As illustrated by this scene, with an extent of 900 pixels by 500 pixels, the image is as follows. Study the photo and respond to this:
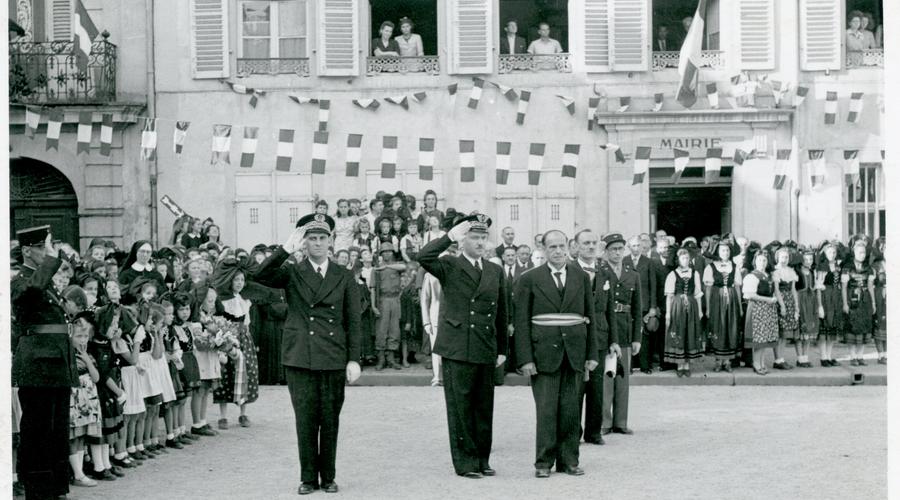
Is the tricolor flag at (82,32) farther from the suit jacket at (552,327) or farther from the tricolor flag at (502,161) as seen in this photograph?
the suit jacket at (552,327)

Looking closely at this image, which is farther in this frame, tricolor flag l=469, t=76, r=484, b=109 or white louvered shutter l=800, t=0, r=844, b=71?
tricolor flag l=469, t=76, r=484, b=109

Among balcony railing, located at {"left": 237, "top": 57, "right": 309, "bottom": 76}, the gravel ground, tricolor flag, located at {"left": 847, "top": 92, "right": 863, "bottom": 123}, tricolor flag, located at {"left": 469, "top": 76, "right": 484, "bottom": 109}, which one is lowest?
the gravel ground

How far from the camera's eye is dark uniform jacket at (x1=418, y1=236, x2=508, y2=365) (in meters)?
10.2

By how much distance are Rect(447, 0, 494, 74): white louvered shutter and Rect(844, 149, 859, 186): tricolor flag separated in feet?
21.6

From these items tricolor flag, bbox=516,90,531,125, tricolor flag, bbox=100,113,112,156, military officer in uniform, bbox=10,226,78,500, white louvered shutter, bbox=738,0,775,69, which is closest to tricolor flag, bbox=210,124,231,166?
tricolor flag, bbox=100,113,112,156

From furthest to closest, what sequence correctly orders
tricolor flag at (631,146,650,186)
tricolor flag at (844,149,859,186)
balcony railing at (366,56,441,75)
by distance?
balcony railing at (366,56,441,75) < tricolor flag at (844,149,859,186) < tricolor flag at (631,146,650,186)

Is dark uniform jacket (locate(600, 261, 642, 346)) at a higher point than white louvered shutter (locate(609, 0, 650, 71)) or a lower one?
lower

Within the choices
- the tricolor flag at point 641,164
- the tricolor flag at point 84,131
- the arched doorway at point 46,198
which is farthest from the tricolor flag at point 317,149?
the tricolor flag at point 641,164

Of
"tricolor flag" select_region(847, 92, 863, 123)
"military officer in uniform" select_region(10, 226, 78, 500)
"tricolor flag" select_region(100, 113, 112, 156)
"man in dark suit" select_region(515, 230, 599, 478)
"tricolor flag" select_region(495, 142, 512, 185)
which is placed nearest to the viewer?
"military officer in uniform" select_region(10, 226, 78, 500)

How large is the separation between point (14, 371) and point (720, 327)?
10502 millimetres

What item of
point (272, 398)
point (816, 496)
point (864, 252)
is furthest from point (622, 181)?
point (816, 496)

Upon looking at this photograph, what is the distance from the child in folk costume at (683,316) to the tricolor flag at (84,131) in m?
10.6

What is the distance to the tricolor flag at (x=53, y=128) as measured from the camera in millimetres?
21688

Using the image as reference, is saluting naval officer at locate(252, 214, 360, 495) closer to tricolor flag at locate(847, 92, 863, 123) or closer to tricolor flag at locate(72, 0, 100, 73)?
tricolor flag at locate(72, 0, 100, 73)
